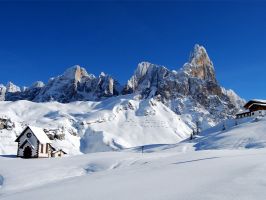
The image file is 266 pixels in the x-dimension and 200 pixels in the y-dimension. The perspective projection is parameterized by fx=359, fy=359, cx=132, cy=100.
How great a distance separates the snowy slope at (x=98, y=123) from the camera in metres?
122

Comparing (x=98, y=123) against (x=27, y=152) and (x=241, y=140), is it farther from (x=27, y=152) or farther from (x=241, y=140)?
(x=241, y=140)

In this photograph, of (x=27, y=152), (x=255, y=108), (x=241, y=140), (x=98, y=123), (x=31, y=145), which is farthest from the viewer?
(x=98, y=123)

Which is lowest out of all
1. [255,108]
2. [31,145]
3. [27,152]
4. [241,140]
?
[27,152]

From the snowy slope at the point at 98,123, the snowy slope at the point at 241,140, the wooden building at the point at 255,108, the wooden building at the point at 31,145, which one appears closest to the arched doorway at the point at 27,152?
the wooden building at the point at 31,145

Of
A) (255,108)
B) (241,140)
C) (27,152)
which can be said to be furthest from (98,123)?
Answer: (241,140)

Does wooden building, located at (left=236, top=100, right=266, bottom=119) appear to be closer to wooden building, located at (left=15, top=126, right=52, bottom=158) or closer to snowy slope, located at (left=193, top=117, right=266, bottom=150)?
snowy slope, located at (left=193, top=117, right=266, bottom=150)

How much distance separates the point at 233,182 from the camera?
12.0 m

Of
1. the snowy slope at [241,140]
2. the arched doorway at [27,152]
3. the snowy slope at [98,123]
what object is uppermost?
the snowy slope at [98,123]

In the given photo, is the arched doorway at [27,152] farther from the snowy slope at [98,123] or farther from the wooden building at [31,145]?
the snowy slope at [98,123]

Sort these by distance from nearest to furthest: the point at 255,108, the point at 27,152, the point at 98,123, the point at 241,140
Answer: the point at 241,140 < the point at 27,152 < the point at 255,108 < the point at 98,123

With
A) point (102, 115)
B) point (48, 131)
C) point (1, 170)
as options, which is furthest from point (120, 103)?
point (1, 170)

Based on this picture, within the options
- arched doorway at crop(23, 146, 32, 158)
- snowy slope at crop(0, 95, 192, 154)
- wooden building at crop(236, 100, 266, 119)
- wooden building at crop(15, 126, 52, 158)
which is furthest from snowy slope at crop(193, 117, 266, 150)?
snowy slope at crop(0, 95, 192, 154)

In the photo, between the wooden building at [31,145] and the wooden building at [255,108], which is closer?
the wooden building at [31,145]

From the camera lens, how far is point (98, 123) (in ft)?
507
